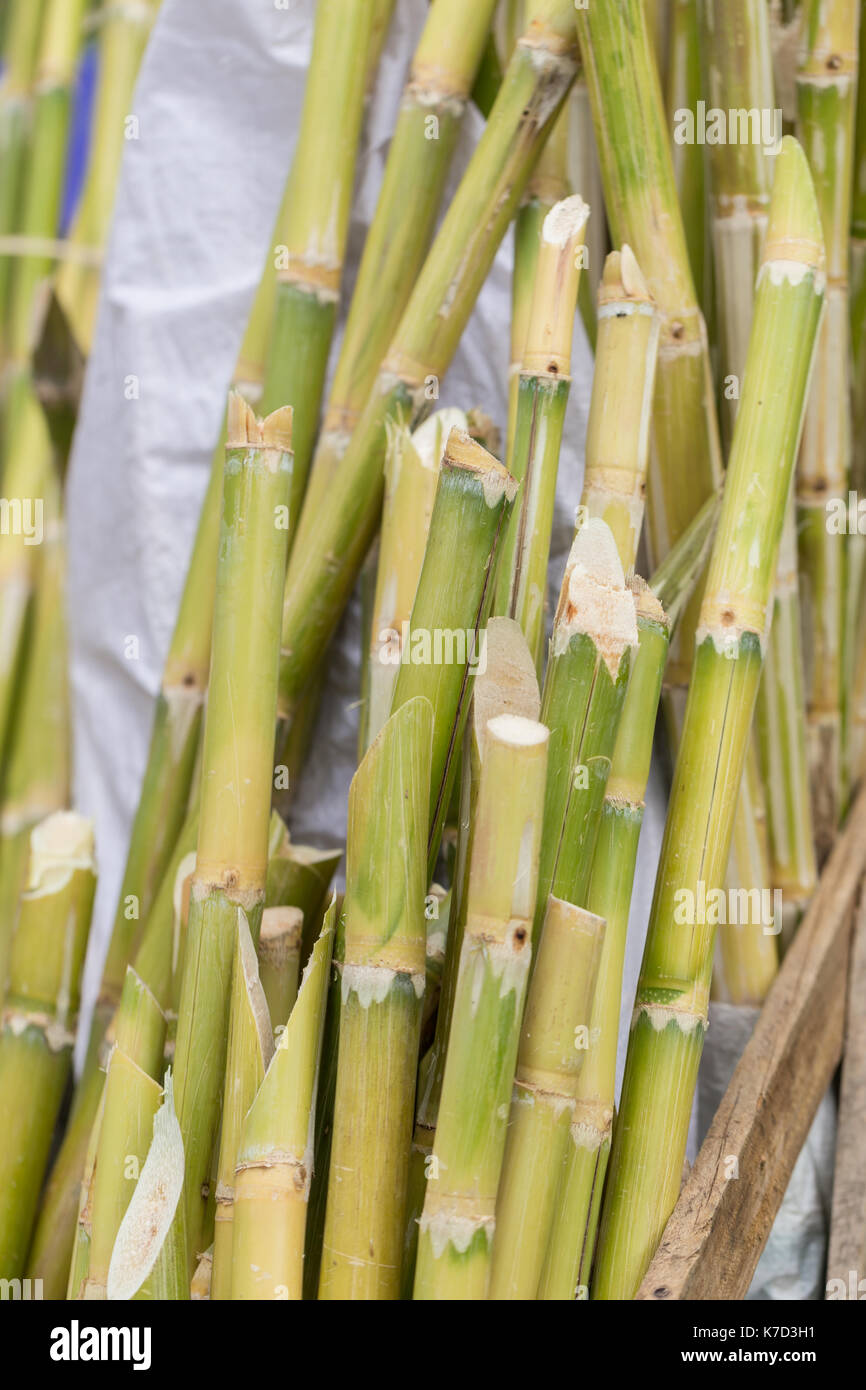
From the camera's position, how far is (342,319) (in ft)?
2.40

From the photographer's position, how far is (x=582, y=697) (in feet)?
1.36

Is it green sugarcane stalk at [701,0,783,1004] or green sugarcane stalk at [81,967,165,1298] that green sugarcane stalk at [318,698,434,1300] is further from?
green sugarcane stalk at [701,0,783,1004]

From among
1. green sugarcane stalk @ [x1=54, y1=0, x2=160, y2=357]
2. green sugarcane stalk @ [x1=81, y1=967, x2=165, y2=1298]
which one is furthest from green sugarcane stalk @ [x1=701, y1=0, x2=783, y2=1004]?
green sugarcane stalk @ [x1=54, y1=0, x2=160, y2=357]

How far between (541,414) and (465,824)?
18 cm

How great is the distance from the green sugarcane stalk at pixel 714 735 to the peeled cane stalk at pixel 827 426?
150mm

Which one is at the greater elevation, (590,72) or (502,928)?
(590,72)

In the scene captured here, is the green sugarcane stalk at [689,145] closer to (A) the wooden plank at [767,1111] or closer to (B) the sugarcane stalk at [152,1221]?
(A) the wooden plank at [767,1111]

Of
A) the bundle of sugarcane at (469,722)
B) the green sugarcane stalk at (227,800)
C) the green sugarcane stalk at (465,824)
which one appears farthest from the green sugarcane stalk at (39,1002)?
the green sugarcane stalk at (465,824)

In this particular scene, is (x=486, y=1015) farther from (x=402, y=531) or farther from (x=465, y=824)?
(x=402, y=531)

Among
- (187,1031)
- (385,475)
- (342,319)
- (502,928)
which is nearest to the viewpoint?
(502,928)
